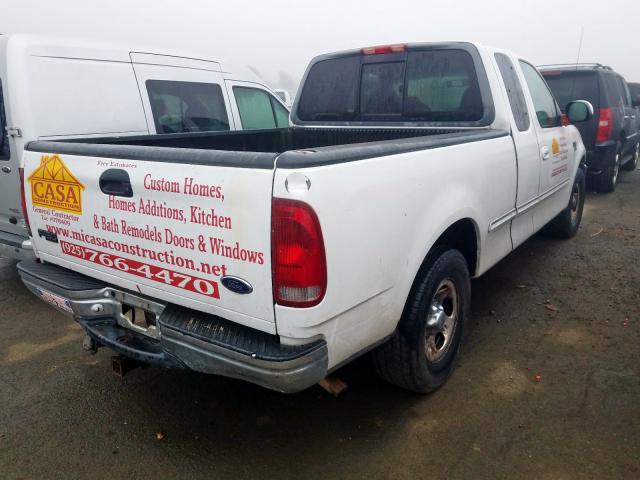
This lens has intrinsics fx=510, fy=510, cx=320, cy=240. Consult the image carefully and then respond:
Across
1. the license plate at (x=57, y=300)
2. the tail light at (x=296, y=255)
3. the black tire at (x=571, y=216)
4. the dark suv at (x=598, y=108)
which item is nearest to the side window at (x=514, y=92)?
the black tire at (x=571, y=216)

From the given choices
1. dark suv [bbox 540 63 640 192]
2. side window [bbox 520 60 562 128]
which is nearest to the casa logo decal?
side window [bbox 520 60 562 128]

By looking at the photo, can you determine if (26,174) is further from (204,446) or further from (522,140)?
(522,140)

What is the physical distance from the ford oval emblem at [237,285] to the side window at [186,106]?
342 cm

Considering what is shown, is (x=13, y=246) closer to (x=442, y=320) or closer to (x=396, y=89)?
(x=396, y=89)

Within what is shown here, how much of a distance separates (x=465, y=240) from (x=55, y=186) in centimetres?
228

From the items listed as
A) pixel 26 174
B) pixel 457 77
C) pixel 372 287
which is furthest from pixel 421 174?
pixel 26 174

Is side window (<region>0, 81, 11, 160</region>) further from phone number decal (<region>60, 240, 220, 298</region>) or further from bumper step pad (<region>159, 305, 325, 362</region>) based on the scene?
bumper step pad (<region>159, 305, 325, 362</region>)

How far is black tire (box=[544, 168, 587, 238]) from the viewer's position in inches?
210

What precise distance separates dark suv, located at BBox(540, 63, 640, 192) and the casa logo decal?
6.91 m

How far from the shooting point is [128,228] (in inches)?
87.9

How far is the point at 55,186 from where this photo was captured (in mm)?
2512

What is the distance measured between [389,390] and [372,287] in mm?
1080

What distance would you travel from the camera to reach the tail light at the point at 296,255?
178cm

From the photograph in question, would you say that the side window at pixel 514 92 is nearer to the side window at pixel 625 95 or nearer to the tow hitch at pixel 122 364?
the tow hitch at pixel 122 364
